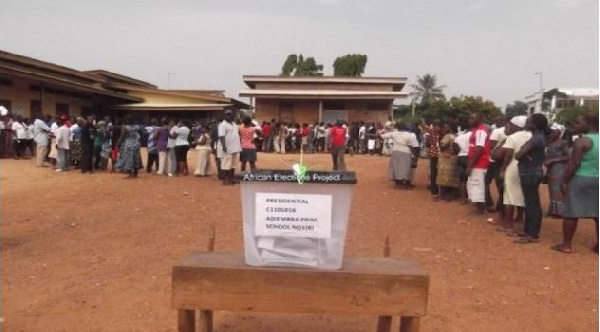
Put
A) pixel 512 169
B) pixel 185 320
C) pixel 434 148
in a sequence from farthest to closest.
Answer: pixel 434 148, pixel 512 169, pixel 185 320

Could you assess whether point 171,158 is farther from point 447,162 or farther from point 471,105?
point 471,105

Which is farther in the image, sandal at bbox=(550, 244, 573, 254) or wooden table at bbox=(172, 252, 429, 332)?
sandal at bbox=(550, 244, 573, 254)

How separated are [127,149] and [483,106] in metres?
33.6

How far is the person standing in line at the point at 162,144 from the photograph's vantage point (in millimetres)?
13789

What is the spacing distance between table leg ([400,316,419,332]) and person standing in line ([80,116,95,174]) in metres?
12.4

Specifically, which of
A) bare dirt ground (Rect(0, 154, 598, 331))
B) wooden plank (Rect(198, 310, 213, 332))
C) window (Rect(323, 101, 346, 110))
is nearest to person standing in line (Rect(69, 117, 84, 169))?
bare dirt ground (Rect(0, 154, 598, 331))

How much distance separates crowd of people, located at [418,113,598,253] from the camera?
21.0 feet

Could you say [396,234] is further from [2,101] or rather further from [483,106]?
[483,106]

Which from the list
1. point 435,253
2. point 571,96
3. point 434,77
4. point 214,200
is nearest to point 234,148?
point 214,200

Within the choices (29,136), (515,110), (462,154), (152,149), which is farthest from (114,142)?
(515,110)

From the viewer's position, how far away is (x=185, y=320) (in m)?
3.04

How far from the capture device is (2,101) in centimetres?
2000

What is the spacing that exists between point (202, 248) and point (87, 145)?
29.1 feet

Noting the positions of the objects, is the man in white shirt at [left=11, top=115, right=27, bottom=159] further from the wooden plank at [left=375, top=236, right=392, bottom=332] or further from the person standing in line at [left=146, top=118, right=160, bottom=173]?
the wooden plank at [left=375, top=236, right=392, bottom=332]
